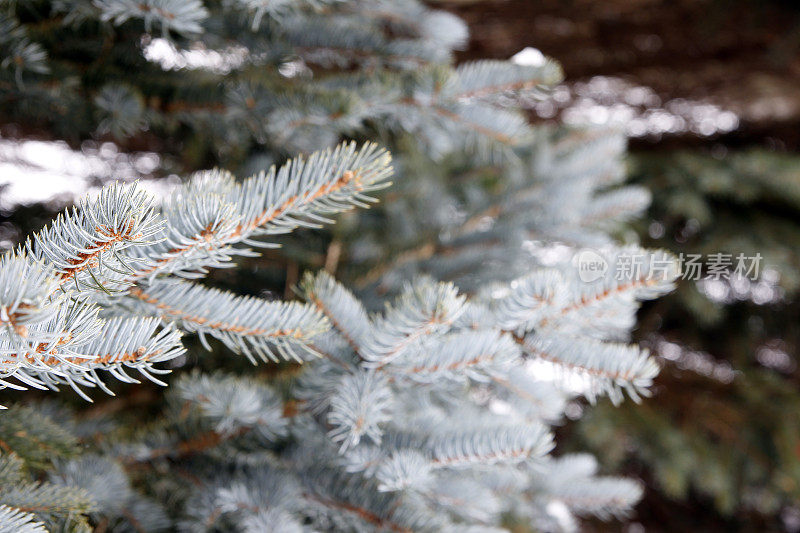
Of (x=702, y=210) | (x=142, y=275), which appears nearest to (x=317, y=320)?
(x=142, y=275)

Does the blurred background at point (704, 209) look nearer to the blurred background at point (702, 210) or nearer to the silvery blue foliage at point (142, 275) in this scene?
the blurred background at point (702, 210)

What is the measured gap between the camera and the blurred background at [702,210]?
Result: 4.09 feet

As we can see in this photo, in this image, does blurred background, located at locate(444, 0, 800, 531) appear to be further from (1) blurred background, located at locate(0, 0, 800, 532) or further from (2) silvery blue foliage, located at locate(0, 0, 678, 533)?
(2) silvery blue foliage, located at locate(0, 0, 678, 533)

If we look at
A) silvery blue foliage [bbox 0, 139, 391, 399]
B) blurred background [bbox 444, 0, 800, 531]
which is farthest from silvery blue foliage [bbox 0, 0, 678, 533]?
blurred background [bbox 444, 0, 800, 531]

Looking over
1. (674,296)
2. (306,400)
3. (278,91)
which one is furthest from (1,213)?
(674,296)

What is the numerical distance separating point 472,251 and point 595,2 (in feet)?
2.45

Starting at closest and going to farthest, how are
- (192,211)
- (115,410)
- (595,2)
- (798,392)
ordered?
(192,211)
(115,410)
(595,2)
(798,392)

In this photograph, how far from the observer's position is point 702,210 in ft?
4.36

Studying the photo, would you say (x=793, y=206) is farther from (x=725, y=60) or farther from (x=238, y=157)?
(x=238, y=157)

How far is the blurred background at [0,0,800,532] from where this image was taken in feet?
4.09

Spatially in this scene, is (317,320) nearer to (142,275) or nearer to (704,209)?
(142,275)

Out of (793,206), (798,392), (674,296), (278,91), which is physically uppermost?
(278,91)

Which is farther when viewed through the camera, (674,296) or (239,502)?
(674,296)

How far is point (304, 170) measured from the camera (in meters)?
0.35
